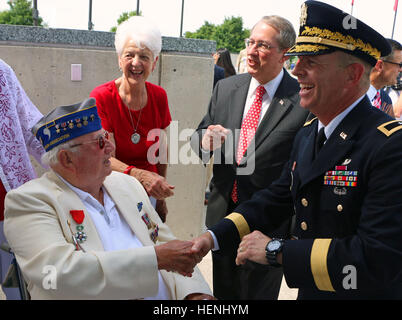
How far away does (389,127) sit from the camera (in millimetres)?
1735

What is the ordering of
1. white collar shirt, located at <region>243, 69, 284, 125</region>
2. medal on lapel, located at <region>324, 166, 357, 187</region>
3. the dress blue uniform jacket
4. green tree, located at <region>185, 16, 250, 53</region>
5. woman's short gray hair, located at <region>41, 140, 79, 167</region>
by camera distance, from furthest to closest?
1. green tree, located at <region>185, 16, 250, 53</region>
2. white collar shirt, located at <region>243, 69, 284, 125</region>
3. woman's short gray hair, located at <region>41, 140, 79, 167</region>
4. medal on lapel, located at <region>324, 166, 357, 187</region>
5. the dress blue uniform jacket

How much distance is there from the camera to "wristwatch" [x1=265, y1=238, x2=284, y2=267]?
72.9 inches

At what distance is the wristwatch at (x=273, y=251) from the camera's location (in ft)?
6.07

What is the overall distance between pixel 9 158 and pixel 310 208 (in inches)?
68.0

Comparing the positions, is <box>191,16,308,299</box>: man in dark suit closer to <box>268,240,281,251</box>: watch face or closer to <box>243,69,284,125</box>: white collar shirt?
<box>243,69,284,125</box>: white collar shirt

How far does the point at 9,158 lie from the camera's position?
2.57 meters

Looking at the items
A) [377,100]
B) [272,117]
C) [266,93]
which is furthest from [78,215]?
[377,100]

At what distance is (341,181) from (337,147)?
0.15 metres

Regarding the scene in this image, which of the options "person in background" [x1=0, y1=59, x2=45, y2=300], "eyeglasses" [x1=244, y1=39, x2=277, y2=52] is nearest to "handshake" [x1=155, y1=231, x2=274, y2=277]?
"person in background" [x1=0, y1=59, x2=45, y2=300]

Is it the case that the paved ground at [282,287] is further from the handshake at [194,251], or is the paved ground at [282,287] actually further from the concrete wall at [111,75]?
the handshake at [194,251]

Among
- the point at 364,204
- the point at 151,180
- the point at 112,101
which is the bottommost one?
the point at 151,180

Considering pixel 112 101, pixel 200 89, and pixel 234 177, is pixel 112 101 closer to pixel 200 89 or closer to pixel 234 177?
pixel 234 177

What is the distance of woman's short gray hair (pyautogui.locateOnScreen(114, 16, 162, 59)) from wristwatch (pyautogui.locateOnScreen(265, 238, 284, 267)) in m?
1.86
